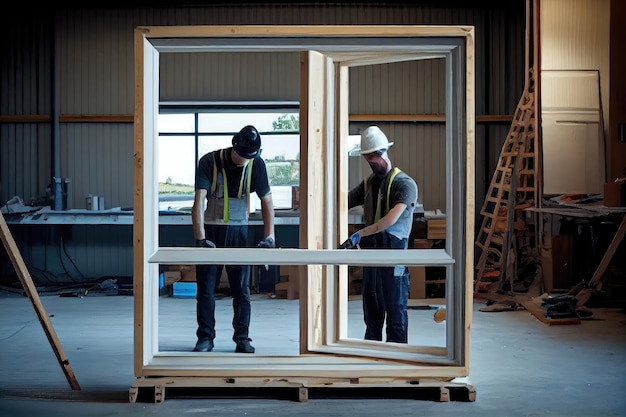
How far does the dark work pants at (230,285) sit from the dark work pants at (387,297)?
3.04 feet

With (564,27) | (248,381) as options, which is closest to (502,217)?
(564,27)

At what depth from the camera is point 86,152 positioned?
11195mm

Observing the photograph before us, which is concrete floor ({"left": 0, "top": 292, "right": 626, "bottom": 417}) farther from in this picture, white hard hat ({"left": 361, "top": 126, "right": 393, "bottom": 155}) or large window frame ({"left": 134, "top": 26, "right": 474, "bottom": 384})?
white hard hat ({"left": 361, "top": 126, "right": 393, "bottom": 155})

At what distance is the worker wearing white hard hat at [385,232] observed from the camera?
543 cm

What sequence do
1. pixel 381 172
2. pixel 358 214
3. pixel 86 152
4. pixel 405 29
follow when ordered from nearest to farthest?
pixel 405 29, pixel 381 172, pixel 358 214, pixel 86 152

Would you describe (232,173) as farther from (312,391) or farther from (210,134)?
(210,134)

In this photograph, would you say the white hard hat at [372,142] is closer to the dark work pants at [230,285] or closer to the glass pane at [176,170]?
the dark work pants at [230,285]

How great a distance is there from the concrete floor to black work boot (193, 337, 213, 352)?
0.52m

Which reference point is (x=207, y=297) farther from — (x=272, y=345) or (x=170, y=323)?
(x=170, y=323)

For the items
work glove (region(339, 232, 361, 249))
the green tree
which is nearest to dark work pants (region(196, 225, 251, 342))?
work glove (region(339, 232, 361, 249))

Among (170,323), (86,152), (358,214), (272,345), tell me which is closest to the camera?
(272,345)

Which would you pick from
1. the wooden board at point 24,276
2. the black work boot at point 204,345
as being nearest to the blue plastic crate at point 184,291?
the black work boot at point 204,345

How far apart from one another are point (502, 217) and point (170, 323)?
4487 millimetres

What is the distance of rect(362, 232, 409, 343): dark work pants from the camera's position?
5430mm
